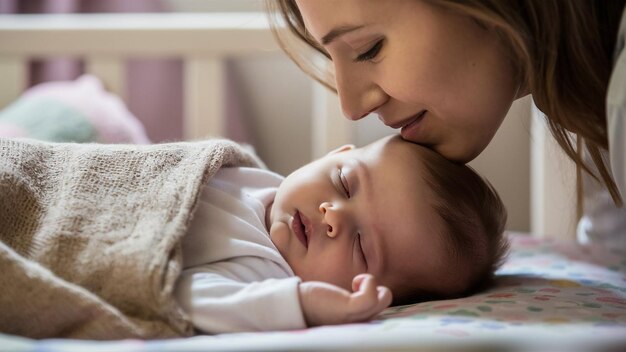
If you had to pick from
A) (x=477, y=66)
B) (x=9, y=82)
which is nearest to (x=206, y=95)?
(x=9, y=82)

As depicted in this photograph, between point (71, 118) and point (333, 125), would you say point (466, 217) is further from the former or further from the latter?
point (71, 118)

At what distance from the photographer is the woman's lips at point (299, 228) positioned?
→ 3.07 feet

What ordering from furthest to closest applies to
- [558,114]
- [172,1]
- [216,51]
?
[172,1], [216,51], [558,114]

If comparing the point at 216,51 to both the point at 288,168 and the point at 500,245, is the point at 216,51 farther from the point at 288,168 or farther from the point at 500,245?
the point at 500,245

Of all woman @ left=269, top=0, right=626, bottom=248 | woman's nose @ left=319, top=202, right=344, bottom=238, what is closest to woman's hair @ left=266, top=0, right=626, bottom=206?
woman @ left=269, top=0, right=626, bottom=248

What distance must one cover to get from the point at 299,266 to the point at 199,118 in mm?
722

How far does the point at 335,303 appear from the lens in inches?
31.0

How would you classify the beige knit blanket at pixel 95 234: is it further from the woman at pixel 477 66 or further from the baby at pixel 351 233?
the woman at pixel 477 66

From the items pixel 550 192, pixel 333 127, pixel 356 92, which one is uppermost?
pixel 356 92

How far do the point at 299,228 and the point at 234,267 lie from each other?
127mm

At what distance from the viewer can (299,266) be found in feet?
3.04

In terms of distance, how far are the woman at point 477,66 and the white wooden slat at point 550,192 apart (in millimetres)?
458

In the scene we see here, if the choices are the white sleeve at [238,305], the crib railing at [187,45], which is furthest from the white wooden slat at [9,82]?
the white sleeve at [238,305]

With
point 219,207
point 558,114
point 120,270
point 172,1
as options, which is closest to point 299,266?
point 219,207
